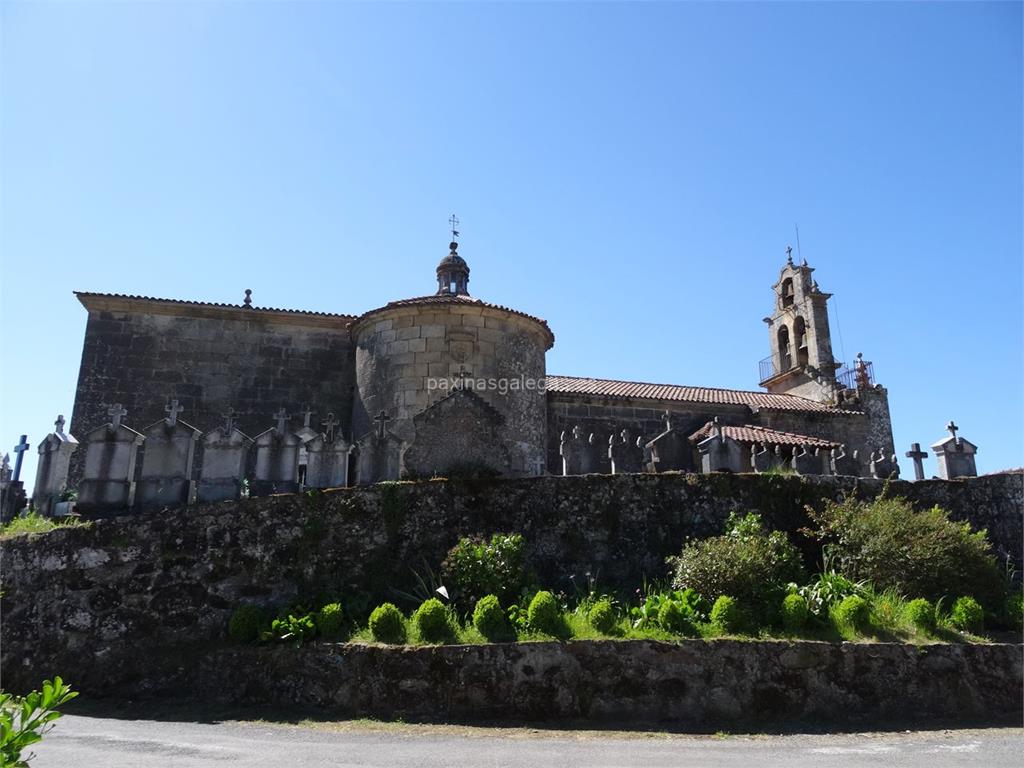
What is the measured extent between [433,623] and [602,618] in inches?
69.3

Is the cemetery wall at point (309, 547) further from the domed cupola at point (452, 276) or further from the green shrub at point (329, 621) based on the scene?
the domed cupola at point (452, 276)

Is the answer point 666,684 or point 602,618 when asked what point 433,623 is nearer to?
point 602,618

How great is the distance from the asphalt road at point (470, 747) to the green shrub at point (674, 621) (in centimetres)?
112

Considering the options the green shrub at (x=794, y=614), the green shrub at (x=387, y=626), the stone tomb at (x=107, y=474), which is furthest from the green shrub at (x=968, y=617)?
the stone tomb at (x=107, y=474)

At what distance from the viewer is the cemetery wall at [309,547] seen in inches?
311

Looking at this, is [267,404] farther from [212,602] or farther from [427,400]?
[212,602]

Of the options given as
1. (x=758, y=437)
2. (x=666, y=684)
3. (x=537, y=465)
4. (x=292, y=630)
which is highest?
(x=758, y=437)

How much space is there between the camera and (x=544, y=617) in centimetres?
720

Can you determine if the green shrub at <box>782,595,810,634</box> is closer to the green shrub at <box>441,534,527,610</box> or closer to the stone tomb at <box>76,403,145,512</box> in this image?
the green shrub at <box>441,534,527,610</box>

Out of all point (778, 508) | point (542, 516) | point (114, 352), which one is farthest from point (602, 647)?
point (114, 352)

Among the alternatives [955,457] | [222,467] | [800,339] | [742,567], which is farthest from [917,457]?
[800,339]

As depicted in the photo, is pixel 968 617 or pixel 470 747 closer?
pixel 470 747

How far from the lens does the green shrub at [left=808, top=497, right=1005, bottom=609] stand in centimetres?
827

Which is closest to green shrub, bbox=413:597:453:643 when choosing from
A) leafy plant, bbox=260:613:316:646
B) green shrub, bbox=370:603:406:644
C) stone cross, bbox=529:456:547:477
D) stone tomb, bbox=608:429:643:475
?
green shrub, bbox=370:603:406:644
